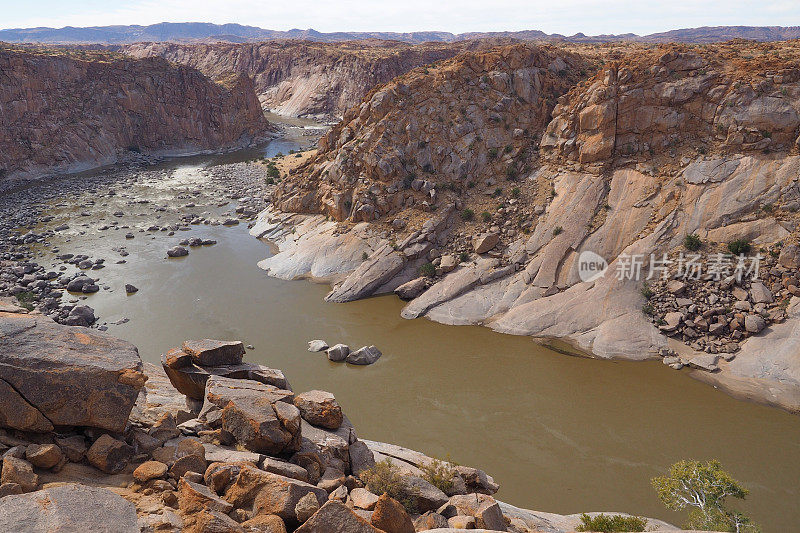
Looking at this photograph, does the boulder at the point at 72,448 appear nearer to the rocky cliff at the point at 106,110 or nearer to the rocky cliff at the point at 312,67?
the rocky cliff at the point at 106,110

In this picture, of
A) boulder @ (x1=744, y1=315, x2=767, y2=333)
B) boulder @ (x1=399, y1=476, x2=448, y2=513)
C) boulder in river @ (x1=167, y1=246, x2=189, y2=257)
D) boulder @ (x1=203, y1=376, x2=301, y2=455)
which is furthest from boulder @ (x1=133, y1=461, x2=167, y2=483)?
boulder in river @ (x1=167, y1=246, x2=189, y2=257)

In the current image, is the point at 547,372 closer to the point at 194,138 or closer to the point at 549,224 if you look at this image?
the point at 549,224

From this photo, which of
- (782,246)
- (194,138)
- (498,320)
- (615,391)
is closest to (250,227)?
(498,320)

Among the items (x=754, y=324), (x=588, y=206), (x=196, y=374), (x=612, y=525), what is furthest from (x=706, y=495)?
(x=588, y=206)

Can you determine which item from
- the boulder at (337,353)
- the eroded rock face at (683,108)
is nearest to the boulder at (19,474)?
the boulder at (337,353)

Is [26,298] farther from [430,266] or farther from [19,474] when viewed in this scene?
[19,474]
